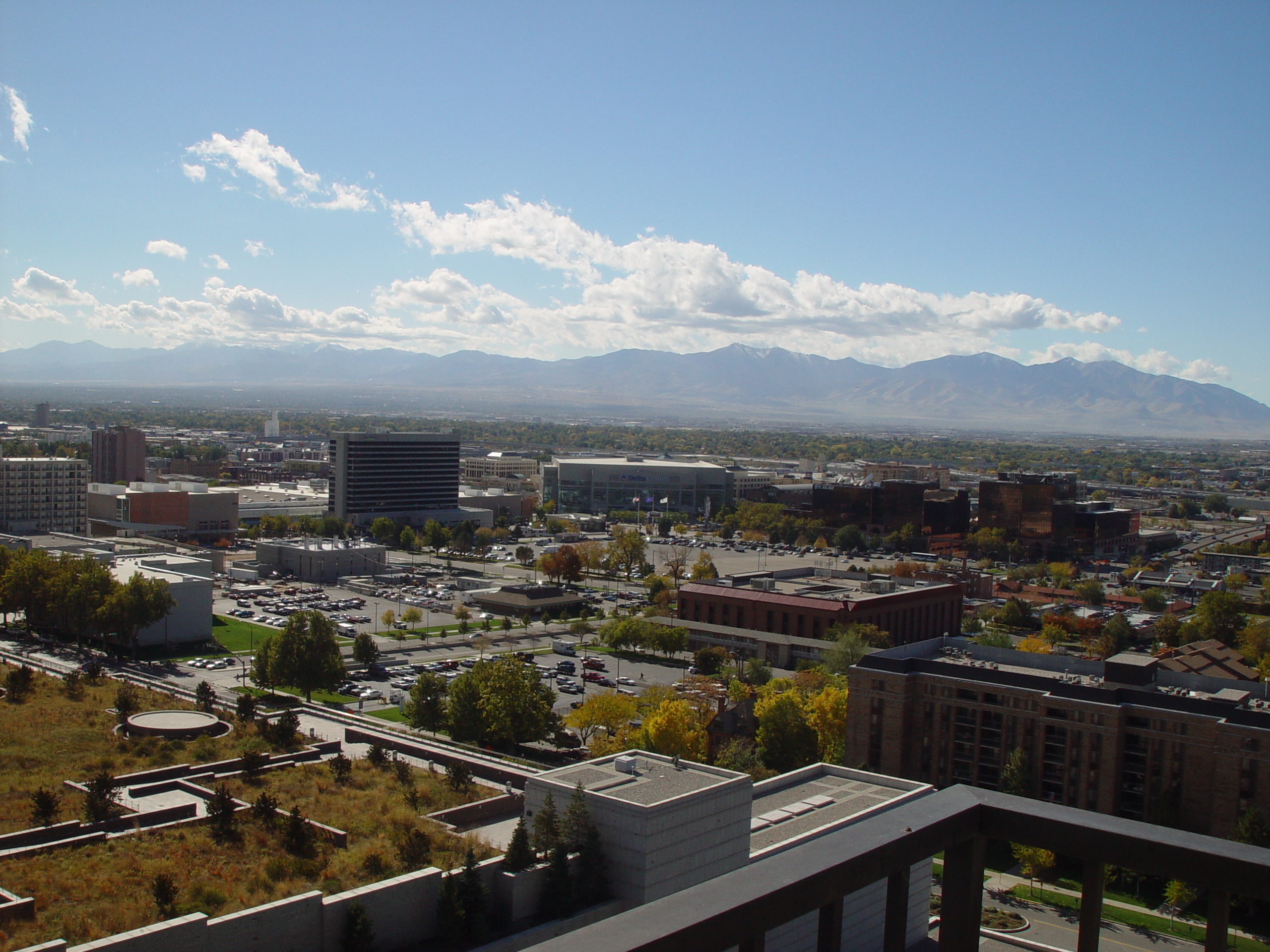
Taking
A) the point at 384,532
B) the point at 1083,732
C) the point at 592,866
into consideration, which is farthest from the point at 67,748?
the point at 384,532

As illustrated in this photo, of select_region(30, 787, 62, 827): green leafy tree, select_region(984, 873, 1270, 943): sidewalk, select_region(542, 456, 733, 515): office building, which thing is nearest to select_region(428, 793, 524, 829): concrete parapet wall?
select_region(30, 787, 62, 827): green leafy tree

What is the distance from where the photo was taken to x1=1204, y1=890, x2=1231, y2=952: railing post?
5.46 feet

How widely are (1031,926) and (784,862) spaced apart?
15.0 metres

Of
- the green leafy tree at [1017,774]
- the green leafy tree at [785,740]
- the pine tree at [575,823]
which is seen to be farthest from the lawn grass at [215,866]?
the green leafy tree at [1017,774]

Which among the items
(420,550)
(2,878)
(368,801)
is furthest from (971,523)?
(2,878)

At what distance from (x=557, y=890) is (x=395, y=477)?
4950 cm

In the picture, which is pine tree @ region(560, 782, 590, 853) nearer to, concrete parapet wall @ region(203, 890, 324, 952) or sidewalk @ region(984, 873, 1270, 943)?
concrete parapet wall @ region(203, 890, 324, 952)

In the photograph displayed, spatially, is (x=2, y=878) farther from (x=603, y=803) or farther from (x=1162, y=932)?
(x=1162, y=932)

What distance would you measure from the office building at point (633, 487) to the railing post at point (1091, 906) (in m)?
71.2

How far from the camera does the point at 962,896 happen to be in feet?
6.11

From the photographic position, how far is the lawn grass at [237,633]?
30.1 meters

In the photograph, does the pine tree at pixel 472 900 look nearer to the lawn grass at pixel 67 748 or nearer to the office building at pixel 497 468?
the lawn grass at pixel 67 748

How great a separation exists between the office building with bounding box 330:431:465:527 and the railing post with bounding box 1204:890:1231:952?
56724 mm

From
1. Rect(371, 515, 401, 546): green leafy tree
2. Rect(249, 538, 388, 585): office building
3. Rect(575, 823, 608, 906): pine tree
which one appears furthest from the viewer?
Rect(371, 515, 401, 546): green leafy tree
